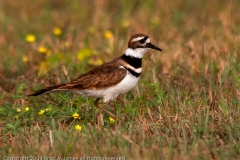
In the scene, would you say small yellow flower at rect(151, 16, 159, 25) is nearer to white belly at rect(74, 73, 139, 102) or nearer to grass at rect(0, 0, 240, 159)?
grass at rect(0, 0, 240, 159)

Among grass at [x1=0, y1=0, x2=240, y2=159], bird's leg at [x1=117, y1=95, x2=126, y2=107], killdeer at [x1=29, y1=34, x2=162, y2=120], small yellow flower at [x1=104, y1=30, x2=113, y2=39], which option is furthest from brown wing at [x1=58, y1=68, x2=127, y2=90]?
small yellow flower at [x1=104, y1=30, x2=113, y2=39]

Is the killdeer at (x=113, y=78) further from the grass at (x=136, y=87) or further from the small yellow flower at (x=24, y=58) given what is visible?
the small yellow flower at (x=24, y=58)

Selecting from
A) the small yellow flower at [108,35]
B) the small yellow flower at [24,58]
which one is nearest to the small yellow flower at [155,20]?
the small yellow flower at [108,35]

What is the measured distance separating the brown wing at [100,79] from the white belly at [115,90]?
5cm

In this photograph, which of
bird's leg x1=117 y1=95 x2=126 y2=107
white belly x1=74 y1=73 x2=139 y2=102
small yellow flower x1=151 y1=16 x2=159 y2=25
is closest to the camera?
white belly x1=74 y1=73 x2=139 y2=102

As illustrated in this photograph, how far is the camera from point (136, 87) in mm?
7762

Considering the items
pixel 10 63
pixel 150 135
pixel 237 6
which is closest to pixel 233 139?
pixel 150 135

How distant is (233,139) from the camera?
19.2ft

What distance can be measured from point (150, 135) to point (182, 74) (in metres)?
2.39

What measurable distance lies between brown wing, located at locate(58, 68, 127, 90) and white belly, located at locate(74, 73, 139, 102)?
50 mm

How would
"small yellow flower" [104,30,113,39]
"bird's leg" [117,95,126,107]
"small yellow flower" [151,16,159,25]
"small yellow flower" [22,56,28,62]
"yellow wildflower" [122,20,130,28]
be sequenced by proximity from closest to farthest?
1. "bird's leg" [117,95,126,107]
2. "small yellow flower" [22,56,28,62]
3. "small yellow flower" [104,30,113,39]
4. "small yellow flower" [151,16,159,25]
5. "yellow wildflower" [122,20,130,28]

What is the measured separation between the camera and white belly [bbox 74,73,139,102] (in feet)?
22.7

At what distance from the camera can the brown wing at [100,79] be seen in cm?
697

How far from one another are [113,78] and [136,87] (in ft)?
2.78
